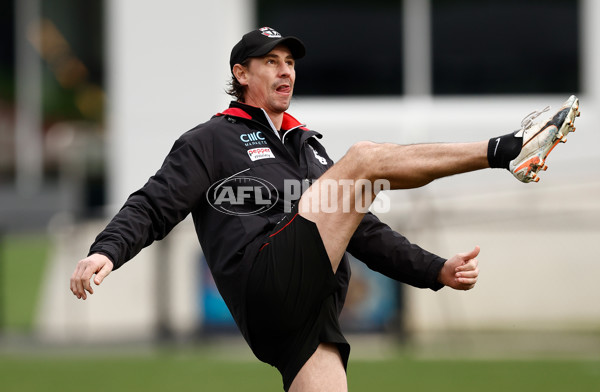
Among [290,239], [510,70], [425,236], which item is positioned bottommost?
[425,236]

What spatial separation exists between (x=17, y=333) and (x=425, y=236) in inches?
215

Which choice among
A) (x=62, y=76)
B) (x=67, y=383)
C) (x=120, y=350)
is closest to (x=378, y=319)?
(x=120, y=350)

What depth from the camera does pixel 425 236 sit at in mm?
13492

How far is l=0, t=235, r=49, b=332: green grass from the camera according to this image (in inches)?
585

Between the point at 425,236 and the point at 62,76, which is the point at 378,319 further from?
the point at 62,76

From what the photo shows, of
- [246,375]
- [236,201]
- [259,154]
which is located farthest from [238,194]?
[246,375]

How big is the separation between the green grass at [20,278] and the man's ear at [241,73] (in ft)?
29.6

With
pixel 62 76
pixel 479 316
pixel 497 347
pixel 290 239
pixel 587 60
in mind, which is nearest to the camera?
pixel 290 239

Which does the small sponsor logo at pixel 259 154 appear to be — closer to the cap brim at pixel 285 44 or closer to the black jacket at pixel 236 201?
the black jacket at pixel 236 201

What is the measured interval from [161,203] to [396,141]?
9007 mm

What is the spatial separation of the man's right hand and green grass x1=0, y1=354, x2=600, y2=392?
558 cm

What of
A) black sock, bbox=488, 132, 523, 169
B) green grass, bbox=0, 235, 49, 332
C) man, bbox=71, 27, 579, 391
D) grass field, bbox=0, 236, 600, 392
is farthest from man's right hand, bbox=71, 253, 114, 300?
green grass, bbox=0, 235, 49, 332

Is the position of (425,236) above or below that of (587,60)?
below

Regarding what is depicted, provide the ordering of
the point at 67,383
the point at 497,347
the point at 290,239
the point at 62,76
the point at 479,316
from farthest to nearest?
the point at 62,76 → the point at 479,316 → the point at 497,347 → the point at 67,383 → the point at 290,239
